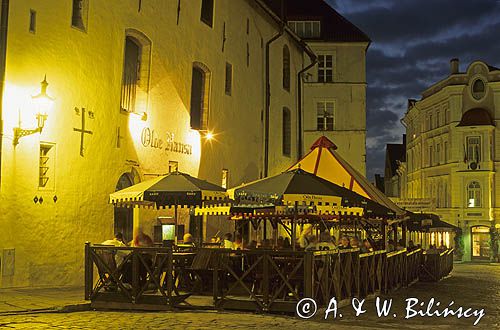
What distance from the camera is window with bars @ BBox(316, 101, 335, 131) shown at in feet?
140

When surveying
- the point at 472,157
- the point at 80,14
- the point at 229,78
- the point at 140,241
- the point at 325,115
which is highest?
the point at 325,115

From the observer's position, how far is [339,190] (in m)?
16.5

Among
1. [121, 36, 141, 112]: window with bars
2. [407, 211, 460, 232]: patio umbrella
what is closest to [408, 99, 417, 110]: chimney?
[407, 211, 460, 232]: patio umbrella

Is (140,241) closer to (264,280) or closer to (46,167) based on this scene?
(46,167)

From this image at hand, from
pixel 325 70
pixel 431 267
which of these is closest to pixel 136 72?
pixel 431 267

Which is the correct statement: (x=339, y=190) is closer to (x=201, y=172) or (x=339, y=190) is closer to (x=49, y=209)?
(x=49, y=209)

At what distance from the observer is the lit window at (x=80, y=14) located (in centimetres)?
1791

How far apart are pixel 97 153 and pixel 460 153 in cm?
4089

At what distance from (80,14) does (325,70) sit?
27.0 meters

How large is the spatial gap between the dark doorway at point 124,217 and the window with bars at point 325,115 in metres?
23.9

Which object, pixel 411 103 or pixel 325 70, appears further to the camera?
pixel 411 103

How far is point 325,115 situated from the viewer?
4303cm

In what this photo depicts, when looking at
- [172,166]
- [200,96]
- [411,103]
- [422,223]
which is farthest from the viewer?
[411,103]

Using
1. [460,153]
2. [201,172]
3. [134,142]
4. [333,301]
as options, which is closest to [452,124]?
[460,153]
